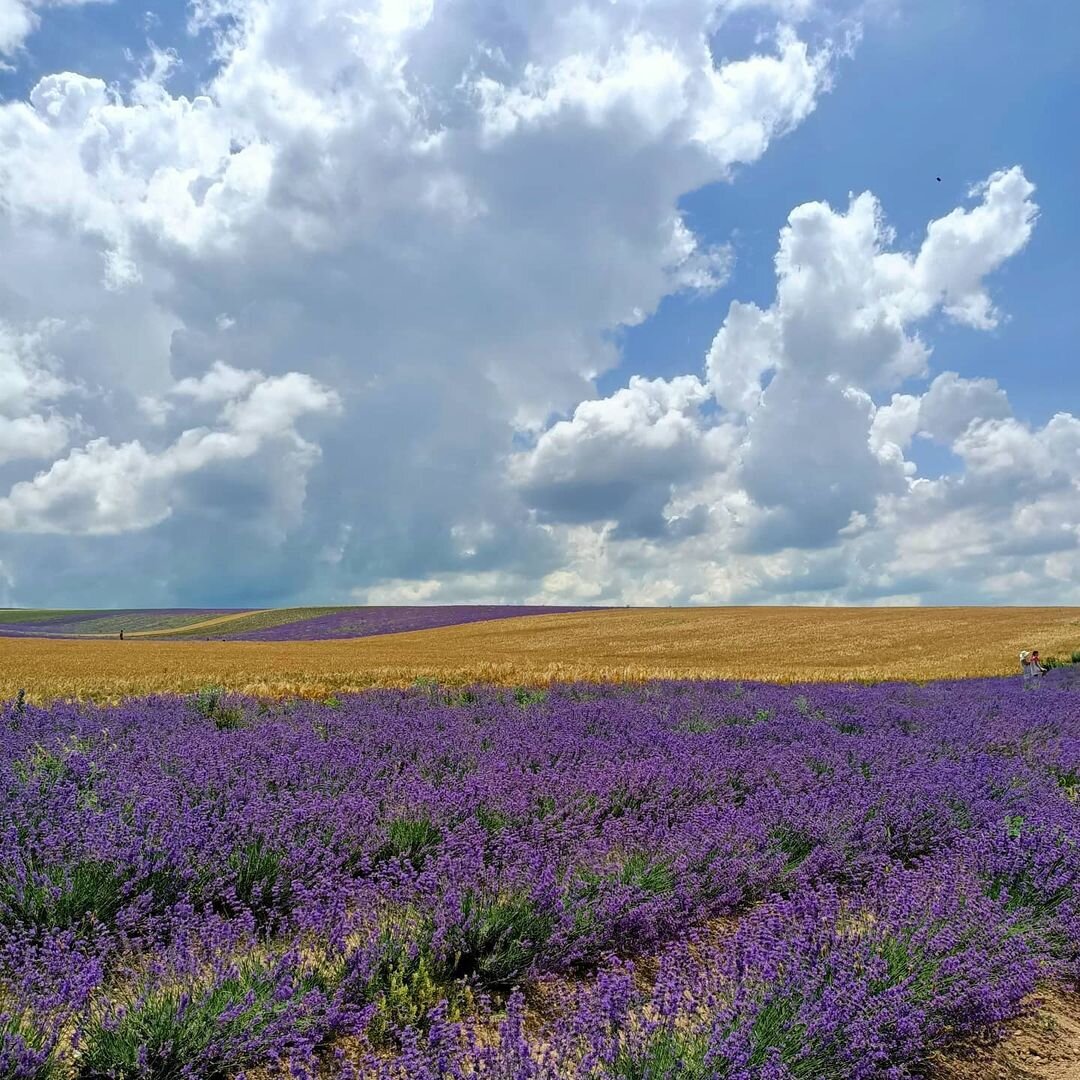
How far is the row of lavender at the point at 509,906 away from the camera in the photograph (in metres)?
2.17

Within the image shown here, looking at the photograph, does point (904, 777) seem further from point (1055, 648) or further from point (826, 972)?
point (1055, 648)

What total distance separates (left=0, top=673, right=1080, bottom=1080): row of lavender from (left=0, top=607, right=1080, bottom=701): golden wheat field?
37.7ft

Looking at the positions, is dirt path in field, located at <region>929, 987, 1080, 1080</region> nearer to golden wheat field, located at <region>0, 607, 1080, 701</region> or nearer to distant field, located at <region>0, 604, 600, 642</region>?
golden wheat field, located at <region>0, 607, 1080, 701</region>

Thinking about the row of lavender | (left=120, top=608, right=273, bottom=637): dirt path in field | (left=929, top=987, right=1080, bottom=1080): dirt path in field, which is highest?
the row of lavender

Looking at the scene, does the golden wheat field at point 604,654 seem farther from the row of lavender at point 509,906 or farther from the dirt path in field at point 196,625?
the dirt path in field at point 196,625

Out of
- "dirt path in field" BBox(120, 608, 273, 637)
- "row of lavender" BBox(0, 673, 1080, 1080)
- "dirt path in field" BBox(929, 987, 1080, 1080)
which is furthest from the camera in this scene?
"dirt path in field" BBox(120, 608, 273, 637)

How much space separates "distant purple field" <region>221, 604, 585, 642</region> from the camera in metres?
55.9

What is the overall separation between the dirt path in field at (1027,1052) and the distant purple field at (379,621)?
51423mm

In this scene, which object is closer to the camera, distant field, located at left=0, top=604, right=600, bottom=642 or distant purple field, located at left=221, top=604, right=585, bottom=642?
distant purple field, located at left=221, top=604, right=585, bottom=642

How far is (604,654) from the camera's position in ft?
103

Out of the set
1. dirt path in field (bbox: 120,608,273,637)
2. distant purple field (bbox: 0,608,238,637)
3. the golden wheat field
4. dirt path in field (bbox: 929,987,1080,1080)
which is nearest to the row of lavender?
dirt path in field (bbox: 929,987,1080,1080)

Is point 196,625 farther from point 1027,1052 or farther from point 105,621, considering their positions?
point 1027,1052

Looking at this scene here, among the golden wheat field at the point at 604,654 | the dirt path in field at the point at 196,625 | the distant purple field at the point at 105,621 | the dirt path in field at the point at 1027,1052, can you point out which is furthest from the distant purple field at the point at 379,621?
the dirt path in field at the point at 1027,1052

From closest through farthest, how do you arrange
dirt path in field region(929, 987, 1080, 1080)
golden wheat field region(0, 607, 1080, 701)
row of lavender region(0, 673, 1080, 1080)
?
row of lavender region(0, 673, 1080, 1080) → dirt path in field region(929, 987, 1080, 1080) → golden wheat field region(0, 607, 1080, 701)
